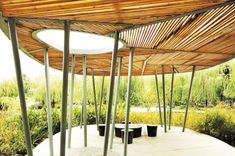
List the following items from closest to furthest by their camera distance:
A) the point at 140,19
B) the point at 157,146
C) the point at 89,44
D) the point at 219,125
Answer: the point at 140,19
the point at 89,44
the point at 157,146
the point at 219,125

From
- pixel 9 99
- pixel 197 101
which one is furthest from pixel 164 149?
pixel 197 101

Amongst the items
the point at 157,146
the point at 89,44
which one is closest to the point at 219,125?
the point at 157,146

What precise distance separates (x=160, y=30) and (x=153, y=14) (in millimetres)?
1290

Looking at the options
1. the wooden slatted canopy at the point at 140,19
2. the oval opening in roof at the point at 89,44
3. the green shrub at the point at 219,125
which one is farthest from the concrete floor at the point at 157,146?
the wooden slatted canopy at the point at 140,19

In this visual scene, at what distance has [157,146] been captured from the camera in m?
9.25

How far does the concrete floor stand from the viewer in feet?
26.9

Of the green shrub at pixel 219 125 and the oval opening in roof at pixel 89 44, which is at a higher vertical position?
the oval opening in roof at pixel 89 44

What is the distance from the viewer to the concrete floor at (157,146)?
820 centimetres

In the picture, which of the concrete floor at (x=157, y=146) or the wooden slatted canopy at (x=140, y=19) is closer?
the wooden slatted canopy at (x=140, y=19)

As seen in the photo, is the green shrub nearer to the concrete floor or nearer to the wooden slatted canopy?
the concrete floor

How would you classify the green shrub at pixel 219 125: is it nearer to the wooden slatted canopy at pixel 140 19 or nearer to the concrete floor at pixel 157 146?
the concrete floor at pixel 157 146

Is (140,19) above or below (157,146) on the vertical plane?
above

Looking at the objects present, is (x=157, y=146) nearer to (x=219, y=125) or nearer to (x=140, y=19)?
(x=140, y=19)

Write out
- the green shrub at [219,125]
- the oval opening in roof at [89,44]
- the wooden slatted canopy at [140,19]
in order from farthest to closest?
the green shrub at [219,125] → the oval opening in roof at [89,44] → the wooden slatted canopy at [140,19]
